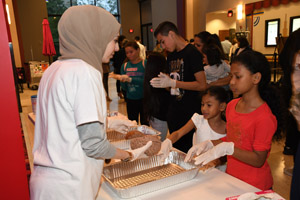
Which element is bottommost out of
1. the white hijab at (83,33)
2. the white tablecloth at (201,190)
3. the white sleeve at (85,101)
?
the white tablecloth at (201,190)

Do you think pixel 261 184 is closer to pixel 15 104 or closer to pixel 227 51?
pixel 15 104

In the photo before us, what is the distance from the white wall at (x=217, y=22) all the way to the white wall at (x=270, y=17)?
1.34 m

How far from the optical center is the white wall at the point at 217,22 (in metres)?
7.84

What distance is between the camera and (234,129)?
54.0 inches

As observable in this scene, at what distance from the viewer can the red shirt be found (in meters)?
1.22

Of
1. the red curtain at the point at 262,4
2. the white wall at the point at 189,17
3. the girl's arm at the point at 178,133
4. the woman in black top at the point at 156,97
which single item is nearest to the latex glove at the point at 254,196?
the girl's arm at the point at 178,133

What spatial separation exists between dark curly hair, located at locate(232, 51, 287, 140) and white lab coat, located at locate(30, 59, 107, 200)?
0.79m

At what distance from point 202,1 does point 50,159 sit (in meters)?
7.66

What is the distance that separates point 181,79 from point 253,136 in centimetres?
94

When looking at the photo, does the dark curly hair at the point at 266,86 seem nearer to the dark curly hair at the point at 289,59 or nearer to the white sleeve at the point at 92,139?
the dark curly hair at the point at 289,59

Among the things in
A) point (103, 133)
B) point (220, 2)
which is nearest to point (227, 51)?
point (220, 2)

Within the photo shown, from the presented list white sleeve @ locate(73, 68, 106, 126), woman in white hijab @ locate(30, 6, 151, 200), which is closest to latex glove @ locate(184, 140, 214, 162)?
woman in white hijab @ locate(30, 6, 151, 200)

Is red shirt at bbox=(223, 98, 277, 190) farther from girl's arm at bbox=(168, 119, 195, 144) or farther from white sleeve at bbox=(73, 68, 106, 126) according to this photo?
white sleeve at bbox=(73, 68, 106, 126)

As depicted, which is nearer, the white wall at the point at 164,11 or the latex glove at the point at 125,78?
the latex glove at the point at 125,78
